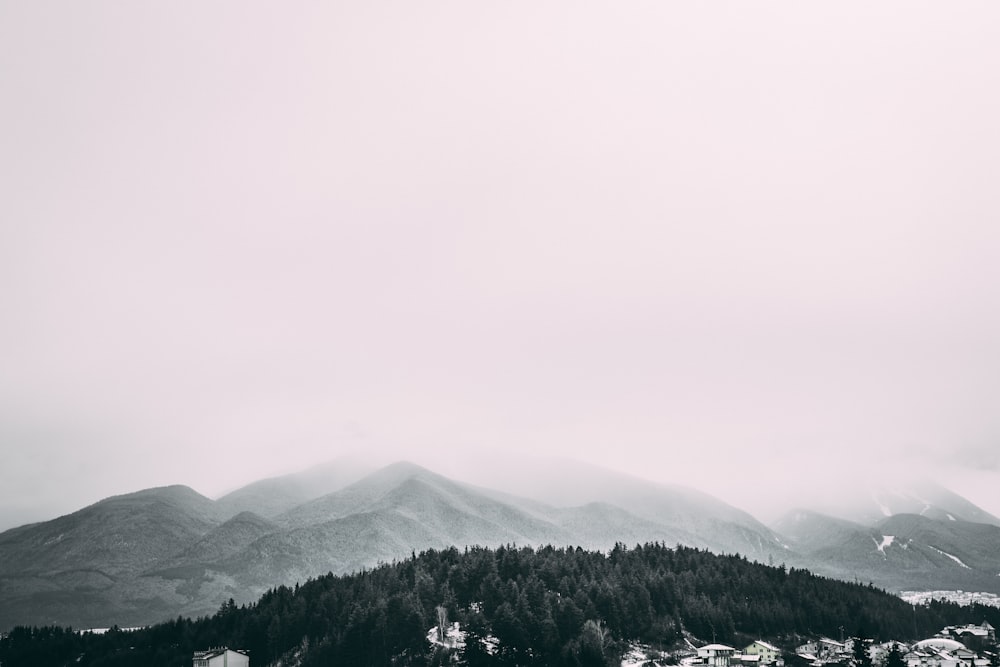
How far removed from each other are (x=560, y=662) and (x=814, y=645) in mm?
69035

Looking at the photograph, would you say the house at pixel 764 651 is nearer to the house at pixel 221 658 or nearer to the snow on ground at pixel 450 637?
the snow on ground at pixel 450 637

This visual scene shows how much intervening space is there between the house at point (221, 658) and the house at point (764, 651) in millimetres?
110504

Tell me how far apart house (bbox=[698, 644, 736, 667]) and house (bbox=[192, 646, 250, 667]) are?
9957 centimetres

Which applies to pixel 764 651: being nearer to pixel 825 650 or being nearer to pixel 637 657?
pixel 825 650

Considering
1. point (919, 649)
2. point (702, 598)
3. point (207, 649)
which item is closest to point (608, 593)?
point (702, 598)

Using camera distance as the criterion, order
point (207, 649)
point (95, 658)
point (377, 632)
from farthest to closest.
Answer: point (95, 658)
point (207, 649)
point (377, 632)

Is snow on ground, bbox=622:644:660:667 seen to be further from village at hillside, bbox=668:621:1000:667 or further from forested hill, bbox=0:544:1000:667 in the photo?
forested hill, bbox=0:544:1000:667

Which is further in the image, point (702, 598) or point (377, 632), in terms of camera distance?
point (702, 598)

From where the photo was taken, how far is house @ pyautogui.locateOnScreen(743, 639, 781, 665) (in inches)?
6614

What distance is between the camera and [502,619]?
167 meters

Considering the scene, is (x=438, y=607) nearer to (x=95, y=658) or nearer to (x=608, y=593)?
(x=608, y=593)

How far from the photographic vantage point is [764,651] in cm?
17100

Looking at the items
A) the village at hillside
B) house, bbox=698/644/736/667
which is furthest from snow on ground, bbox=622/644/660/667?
house, bbox=698/644/736/667

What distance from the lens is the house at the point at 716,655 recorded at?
16450cm
